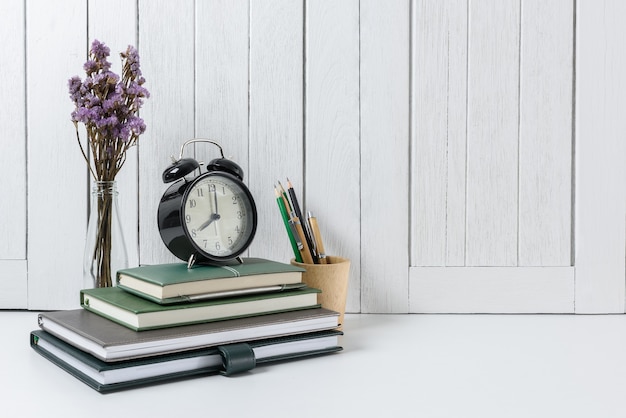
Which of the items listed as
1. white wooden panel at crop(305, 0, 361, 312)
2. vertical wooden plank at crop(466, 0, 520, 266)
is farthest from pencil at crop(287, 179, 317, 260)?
vertical wooden plank at crop(466, 0, 520, 266)

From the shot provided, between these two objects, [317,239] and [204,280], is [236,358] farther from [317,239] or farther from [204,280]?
[317,239]

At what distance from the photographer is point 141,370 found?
897 millimetres

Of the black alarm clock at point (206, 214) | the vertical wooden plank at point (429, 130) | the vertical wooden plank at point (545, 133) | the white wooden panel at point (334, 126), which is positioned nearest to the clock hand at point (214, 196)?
the black alarm clock at point (206, 214)

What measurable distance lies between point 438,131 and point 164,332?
68 cm

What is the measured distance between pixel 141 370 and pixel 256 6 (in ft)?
2.49

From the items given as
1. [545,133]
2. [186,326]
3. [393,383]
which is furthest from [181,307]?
[545,133]

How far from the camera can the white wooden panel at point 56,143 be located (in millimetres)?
1360

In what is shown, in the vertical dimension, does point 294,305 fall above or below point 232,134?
below

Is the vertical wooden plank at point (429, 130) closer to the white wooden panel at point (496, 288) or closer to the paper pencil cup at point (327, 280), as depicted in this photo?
the white wooden panel at point (496, 288)

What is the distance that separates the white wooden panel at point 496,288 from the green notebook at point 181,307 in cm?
34

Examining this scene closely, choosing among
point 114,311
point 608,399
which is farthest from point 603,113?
point 114,311

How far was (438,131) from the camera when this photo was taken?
136cm

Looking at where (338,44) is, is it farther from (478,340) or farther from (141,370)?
(141,370)

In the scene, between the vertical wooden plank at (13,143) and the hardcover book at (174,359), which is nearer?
the hardcover book at (174,359)
